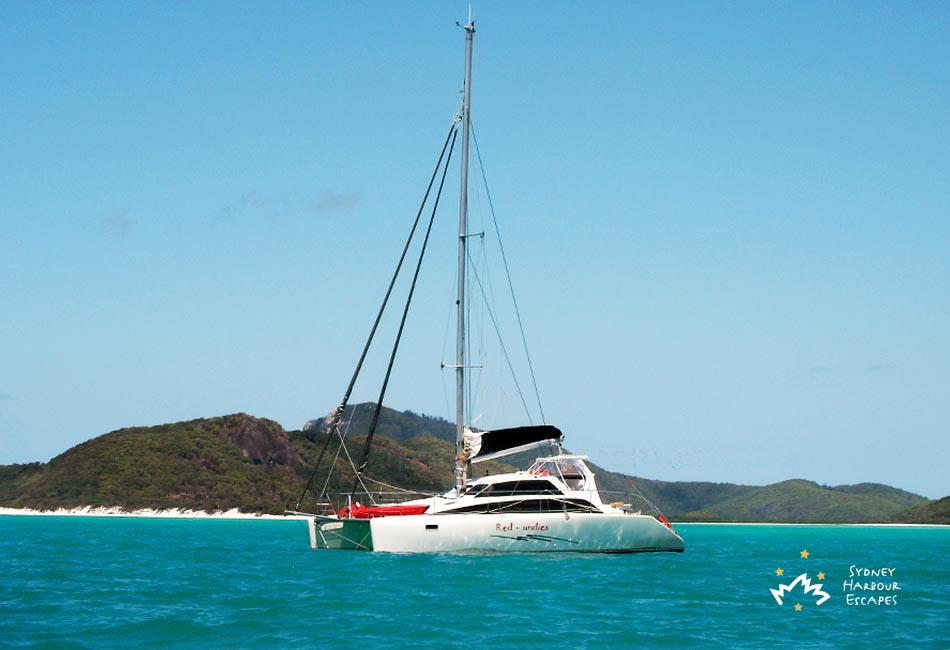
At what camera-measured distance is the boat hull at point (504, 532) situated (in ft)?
124

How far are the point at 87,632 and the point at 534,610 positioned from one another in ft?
32.4

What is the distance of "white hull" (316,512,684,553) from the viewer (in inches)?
1490

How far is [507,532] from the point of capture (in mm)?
38000

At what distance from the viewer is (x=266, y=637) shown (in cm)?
2152

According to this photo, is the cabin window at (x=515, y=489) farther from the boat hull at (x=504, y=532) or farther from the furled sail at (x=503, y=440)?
the furled sail at (x=503, y=440)

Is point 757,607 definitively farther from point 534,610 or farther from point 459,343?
point 459,343

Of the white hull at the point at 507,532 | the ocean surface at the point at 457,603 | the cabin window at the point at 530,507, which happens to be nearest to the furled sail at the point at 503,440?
the cabin window at the point at 530,507

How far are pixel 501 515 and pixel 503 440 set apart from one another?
158 inches

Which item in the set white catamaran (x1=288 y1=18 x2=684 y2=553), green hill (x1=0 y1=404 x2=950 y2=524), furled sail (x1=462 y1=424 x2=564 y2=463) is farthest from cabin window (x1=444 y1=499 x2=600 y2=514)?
green hill (x1=0 y1=404 x2=950 y2=524)

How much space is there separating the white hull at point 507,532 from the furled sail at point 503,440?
3.58 meters

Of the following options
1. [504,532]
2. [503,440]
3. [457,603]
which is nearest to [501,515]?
[504,532]

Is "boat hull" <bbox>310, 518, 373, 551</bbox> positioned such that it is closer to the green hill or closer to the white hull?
the white hull

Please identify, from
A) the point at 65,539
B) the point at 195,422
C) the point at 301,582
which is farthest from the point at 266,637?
the point at 195,422

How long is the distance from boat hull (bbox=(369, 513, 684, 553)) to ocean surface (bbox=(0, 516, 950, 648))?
0.52 metres
